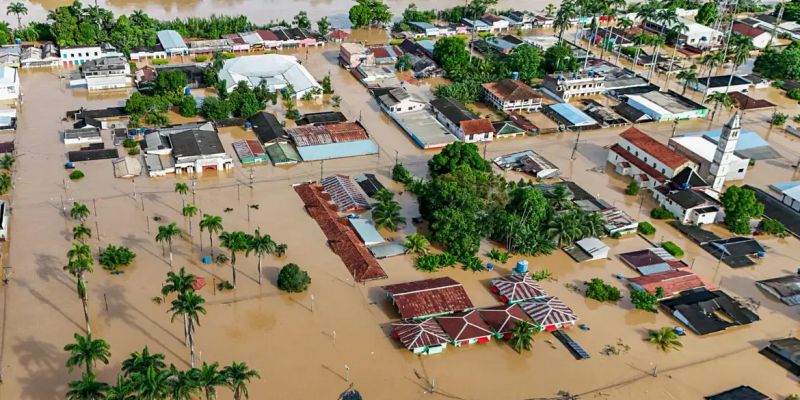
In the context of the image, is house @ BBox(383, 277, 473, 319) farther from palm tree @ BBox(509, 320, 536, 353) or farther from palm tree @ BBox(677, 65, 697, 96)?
palm tree @ BBox(677, 65, 697, 96)

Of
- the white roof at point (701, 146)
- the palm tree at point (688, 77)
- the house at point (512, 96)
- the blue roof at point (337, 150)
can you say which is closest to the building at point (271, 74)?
the blue roof at point (337, 150)

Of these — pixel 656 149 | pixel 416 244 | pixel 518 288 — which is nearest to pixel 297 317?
pixel 416 244

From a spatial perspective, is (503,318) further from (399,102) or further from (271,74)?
(271,74)

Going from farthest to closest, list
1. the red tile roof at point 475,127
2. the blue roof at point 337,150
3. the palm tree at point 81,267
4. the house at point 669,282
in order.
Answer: the red tile roof at point 475,127 < the blue roof at point 337,150 < the house at point 669,282 < the palm tree at point 81,267

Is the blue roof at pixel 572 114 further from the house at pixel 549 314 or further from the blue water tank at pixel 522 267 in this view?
the house at pixel 549 314

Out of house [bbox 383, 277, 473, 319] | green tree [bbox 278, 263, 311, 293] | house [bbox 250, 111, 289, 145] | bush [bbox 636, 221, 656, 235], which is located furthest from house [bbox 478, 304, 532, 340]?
house [bbox 250, 111, 289, 145]

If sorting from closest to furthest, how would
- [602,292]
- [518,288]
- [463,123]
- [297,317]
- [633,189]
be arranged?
[297,317] → [518,288] → [602,292] → [633,189] → [463,123]

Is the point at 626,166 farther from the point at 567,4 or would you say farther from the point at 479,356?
the point at 567,4
